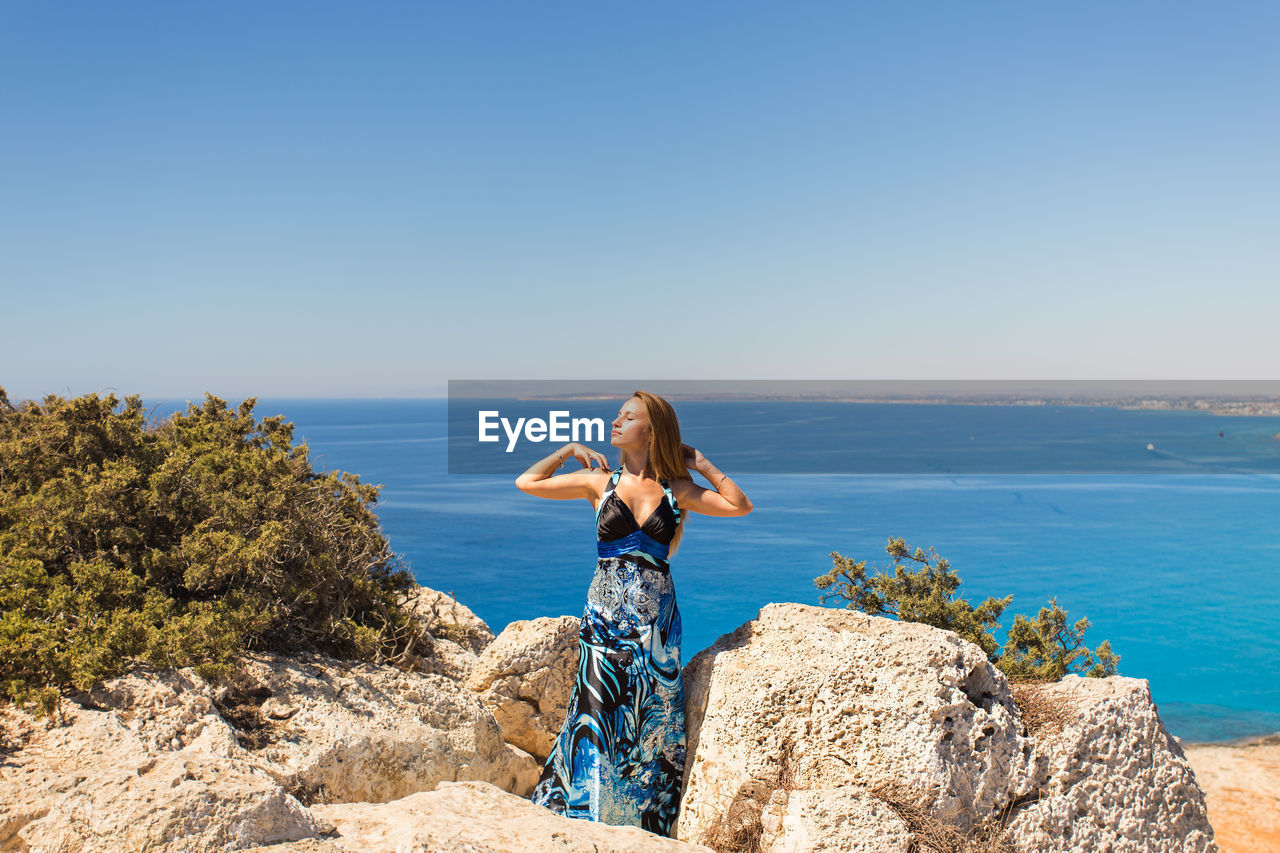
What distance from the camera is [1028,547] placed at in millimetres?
48344

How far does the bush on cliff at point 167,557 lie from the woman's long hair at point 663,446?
2.68 meters

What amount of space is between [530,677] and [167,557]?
104 inches

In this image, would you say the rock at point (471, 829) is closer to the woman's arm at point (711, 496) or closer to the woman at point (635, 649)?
the woman at point (635, 649)

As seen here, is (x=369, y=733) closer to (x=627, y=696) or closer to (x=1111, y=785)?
(x=627, y=696)

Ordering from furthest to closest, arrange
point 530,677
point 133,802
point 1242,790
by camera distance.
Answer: point 1242,790, point 530,677, point 133,802

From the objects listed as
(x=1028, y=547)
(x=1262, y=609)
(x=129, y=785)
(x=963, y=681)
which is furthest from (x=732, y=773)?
(x=1028, y=547)

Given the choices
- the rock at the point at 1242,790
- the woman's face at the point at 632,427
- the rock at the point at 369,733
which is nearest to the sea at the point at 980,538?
the rock at the point at 1242,790

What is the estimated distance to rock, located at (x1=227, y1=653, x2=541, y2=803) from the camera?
4.78 m

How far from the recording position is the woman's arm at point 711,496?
4746 mm

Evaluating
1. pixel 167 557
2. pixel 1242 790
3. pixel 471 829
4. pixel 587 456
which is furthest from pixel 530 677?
pixel 1242 790

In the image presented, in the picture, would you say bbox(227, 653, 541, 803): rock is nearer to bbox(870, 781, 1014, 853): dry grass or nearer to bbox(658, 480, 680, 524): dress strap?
bbox(658, 480, 680, 524): dress strap

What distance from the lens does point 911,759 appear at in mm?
3859

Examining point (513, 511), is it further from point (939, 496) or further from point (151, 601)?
point (151, 601)

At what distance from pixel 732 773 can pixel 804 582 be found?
3451 cm
